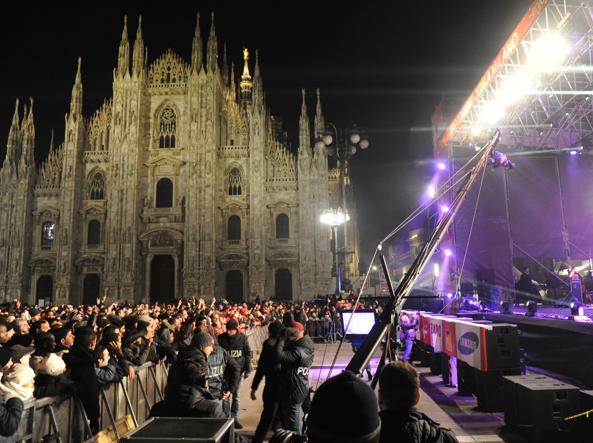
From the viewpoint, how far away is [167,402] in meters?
3.97

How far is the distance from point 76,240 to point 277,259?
1586 cm

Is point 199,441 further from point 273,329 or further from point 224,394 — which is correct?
point 273,329

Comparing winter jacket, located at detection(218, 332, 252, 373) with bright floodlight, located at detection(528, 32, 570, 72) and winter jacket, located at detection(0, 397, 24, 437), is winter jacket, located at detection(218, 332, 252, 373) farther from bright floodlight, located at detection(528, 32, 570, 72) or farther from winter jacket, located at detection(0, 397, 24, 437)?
bright floodlight, located at detection(528, 32, 570, 72)

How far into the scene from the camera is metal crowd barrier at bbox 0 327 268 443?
463cm

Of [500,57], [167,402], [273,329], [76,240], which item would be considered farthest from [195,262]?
[167,402]

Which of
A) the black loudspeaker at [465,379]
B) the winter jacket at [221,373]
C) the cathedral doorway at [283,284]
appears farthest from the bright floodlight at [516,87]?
the cathedral doorway at [283,284]

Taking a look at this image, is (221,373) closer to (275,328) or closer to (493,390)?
(275,328)

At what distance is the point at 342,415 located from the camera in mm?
1993

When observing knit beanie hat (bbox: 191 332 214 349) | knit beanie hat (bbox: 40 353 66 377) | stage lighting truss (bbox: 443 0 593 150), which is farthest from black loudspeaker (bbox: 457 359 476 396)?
stage lighting truss (bbox: 443 0 593 150)

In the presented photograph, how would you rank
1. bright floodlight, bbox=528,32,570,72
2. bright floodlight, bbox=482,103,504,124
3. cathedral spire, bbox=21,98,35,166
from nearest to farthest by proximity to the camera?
bright floodlight, bbox=528,32,570,72 → bright floodlight, bbox=482,103,504,124 → cathedral spire, bbox=21,98,35,166

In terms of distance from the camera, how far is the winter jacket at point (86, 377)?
539 centimetres

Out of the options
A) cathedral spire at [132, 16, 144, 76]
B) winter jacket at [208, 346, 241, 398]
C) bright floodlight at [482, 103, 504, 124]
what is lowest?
winter jacket at [208, 346, 241, 398]

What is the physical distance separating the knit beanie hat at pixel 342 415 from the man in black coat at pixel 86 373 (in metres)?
4.28

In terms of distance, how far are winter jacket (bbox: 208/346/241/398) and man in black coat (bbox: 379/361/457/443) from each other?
3.31m
